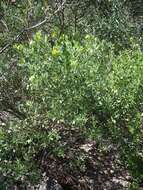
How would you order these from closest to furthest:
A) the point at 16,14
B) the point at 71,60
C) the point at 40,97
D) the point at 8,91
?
the point at 71,60, the point at 40,97, the point at 8,91, the point at 16,14

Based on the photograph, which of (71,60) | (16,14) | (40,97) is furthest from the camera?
(16,14)

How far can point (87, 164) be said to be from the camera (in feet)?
17.9

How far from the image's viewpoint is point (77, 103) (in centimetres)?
479

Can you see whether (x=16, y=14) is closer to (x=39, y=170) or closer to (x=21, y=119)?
(x=21, y=119)

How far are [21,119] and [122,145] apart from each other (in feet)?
3.75

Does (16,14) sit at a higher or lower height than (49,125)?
higher

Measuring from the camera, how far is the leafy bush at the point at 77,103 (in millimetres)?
4719

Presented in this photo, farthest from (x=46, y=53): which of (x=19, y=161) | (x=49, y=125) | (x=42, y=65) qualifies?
(x=19, y=161)

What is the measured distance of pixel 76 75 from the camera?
15.5 ft

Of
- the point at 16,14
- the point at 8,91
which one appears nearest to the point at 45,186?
the point at 8,91

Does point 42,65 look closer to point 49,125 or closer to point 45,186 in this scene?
point 49,125

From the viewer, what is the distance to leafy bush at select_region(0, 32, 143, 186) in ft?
15.5

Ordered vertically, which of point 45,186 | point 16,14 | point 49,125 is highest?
point 16,14

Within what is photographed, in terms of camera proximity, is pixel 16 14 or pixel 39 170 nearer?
pixel 39 170
